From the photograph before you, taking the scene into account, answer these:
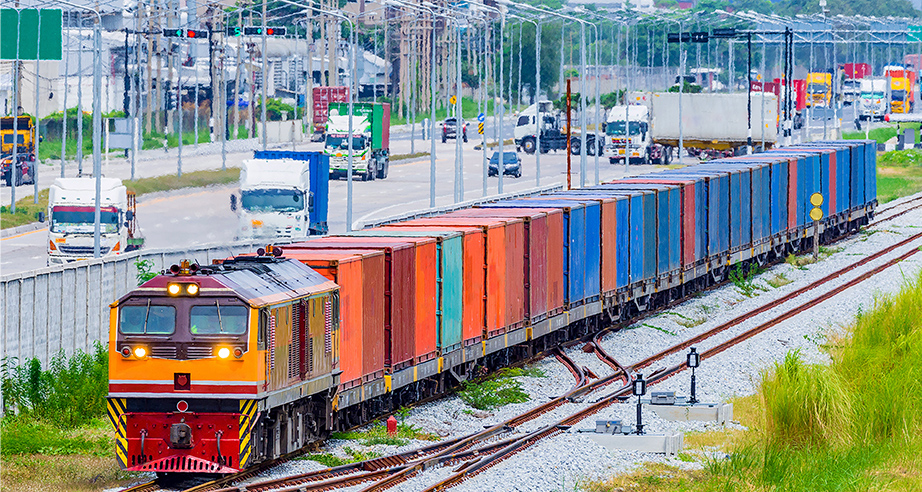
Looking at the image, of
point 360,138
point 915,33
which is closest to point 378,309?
point 360,138

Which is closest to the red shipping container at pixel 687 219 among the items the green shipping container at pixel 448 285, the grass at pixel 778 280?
the grass at pixel 778 280

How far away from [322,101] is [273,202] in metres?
40.9

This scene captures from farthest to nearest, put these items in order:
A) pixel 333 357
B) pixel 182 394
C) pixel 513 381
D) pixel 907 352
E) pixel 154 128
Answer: pixel 154 128 → pixel 513 381 → pixel 907 352 → pixel 333 357 → pixel 182 394

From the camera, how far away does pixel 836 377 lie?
70.7ft

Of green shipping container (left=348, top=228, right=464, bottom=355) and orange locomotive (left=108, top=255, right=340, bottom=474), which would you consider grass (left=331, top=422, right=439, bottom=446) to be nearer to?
green shipping container (left=348, top=228, right=464, bottom=355)

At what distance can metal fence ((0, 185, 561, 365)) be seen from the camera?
81.8 ft

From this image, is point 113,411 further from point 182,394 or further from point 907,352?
point 907,352

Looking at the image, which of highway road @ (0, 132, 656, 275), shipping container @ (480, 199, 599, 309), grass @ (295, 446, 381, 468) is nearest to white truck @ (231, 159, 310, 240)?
highway road @ (0, 132, 656, 275)

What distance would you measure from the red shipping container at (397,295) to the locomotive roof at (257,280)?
2.35 meters

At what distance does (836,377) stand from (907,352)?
4.48 meters

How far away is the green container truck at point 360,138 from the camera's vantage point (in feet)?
241

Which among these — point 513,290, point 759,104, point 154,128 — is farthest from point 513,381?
point 154,128

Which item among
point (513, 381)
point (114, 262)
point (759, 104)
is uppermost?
point (759, 104)

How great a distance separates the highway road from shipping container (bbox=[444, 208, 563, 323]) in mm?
16507
